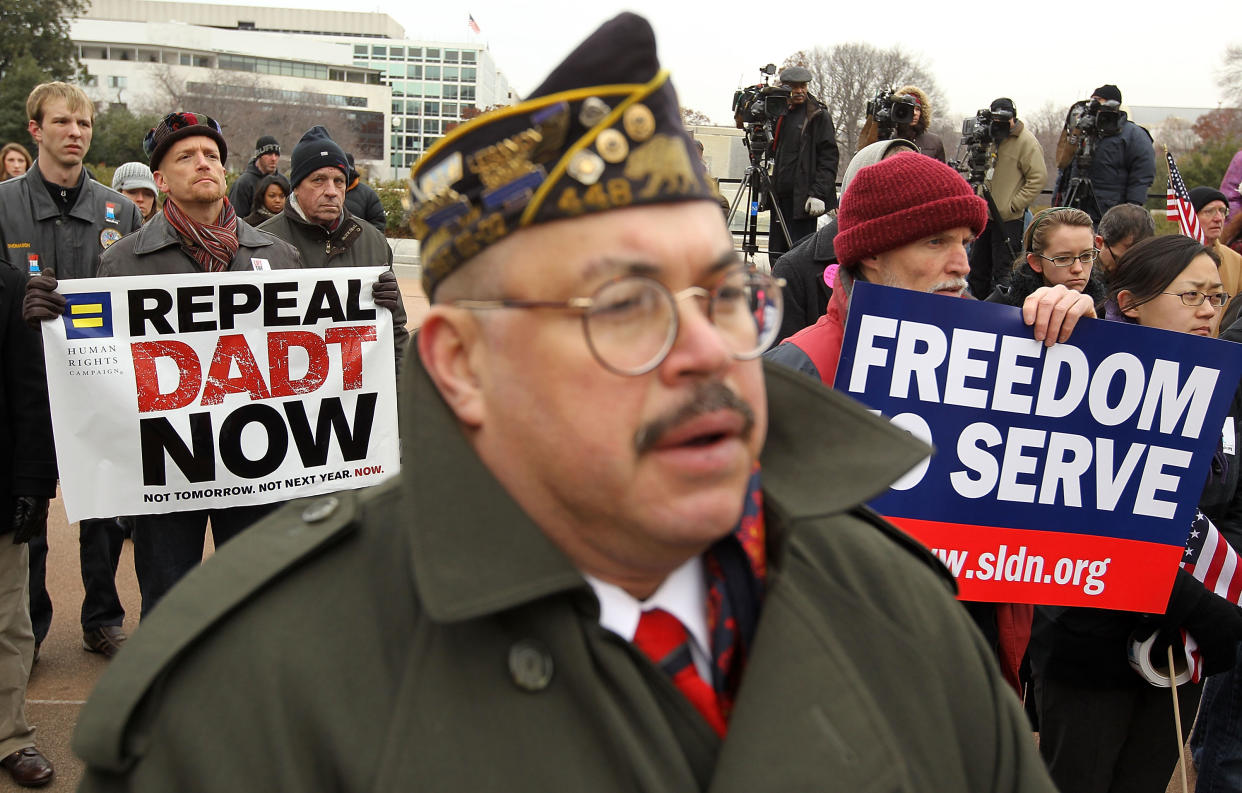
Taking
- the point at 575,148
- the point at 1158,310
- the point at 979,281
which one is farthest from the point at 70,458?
the point at 979,281

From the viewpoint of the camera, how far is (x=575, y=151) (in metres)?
A: 1.34

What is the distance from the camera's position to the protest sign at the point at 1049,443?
3047mm

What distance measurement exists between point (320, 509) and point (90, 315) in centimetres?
352

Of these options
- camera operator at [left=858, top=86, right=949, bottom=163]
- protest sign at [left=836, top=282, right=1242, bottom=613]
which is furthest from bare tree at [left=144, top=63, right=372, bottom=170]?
protest sign at [left=836, top=282, right=1242, bottom=613]

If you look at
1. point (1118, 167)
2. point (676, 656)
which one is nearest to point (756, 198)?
point (1118, 167)

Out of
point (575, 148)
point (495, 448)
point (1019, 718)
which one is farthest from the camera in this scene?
point (1019, 718)

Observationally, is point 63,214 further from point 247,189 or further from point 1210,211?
point 1210,211

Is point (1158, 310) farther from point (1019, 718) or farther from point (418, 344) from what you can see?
point (418, 344)

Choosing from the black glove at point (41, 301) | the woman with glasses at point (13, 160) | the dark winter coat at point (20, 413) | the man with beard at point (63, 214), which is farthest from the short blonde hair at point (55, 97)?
the woman with glasses at point (13, 160)

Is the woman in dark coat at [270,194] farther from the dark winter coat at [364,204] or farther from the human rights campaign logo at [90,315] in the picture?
the human rights campaign logo at [90,315]

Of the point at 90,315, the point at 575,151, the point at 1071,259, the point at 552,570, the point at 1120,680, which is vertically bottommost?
the point at 1120,680

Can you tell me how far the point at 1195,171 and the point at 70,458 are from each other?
1011 inches

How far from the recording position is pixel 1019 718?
5.38 ft

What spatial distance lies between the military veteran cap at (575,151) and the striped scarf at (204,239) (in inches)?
138
